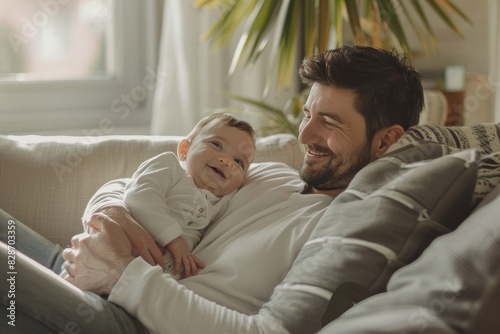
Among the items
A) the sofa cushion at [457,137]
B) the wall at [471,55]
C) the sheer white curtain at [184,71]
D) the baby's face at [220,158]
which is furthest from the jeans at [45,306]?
the wall at [471,55]

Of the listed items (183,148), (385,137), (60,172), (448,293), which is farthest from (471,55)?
(448,293)

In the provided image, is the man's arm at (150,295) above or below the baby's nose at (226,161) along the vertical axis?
below

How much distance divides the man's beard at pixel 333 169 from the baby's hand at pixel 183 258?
1.13ft

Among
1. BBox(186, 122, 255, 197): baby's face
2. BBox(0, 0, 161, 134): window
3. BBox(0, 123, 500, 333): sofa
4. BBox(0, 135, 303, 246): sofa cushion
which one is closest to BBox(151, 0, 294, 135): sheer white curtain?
BBox(0, 0, 161, 134): window

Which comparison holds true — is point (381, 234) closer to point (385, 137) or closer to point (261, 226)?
point (261, 226)

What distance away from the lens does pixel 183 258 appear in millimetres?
1462

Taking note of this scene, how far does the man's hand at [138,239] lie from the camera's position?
143 centimetres

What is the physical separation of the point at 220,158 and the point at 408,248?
590mm

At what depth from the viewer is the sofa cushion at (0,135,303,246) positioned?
6.22 ft

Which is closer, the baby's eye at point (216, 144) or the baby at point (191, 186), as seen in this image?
the baby at point (191, 186)

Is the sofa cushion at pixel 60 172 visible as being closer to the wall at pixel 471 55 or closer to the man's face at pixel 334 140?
the man's face at pixel 334 140

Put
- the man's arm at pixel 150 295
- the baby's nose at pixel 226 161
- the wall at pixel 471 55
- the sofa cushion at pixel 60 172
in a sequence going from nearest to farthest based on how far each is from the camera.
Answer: the man's arm at pixel 150 295 < the baby's nose at pixel 226 161 < the sofa cushion at pixel 60 172 < the wall at pixel 471 55

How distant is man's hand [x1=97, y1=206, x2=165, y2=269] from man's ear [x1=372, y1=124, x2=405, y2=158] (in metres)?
0.58

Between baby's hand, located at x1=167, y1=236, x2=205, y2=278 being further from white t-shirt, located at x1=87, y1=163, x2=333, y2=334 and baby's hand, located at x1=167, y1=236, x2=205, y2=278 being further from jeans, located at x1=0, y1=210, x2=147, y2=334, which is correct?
jeans, located at x1=0, y1=210, x2=147, y2=334
